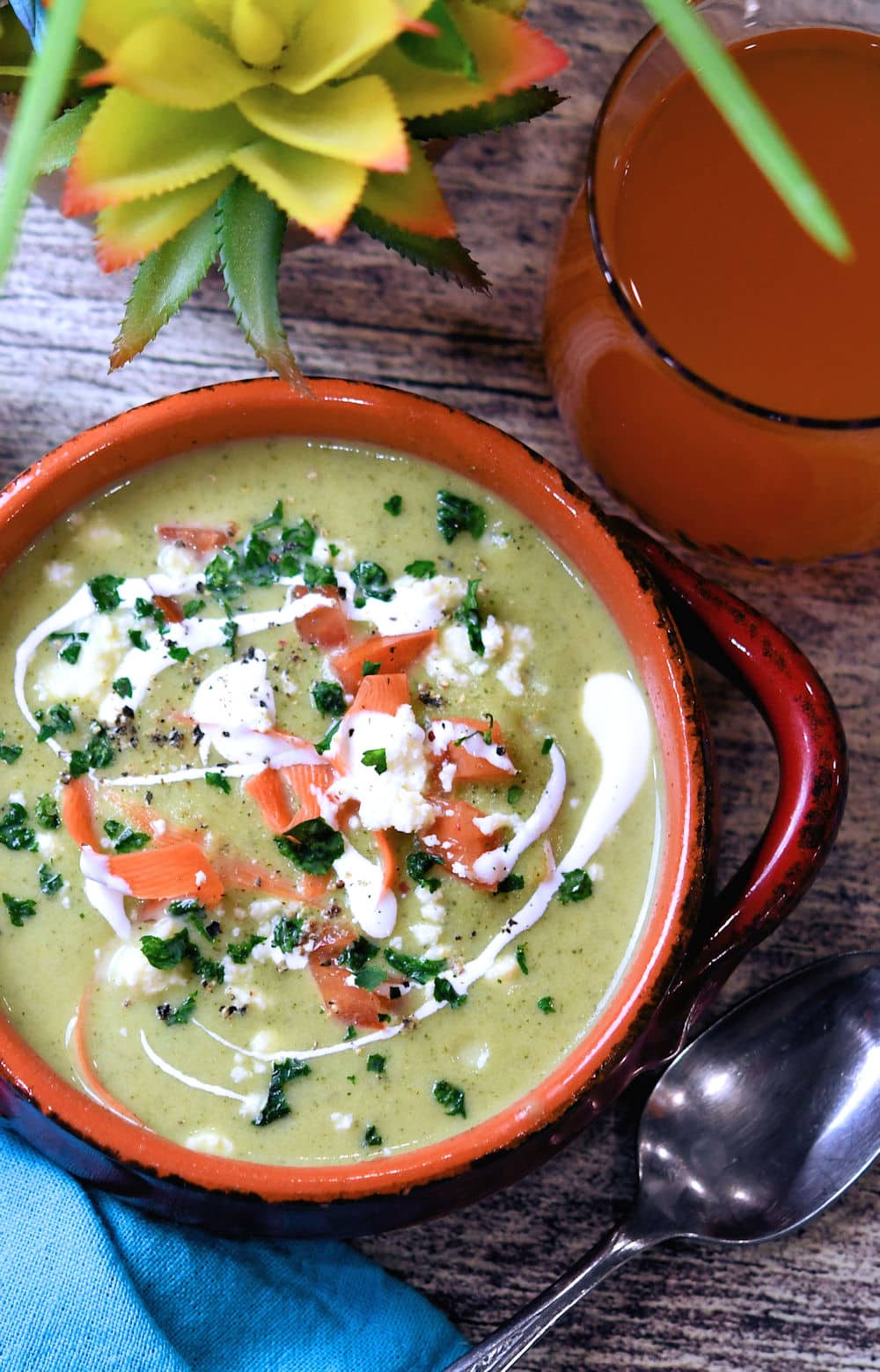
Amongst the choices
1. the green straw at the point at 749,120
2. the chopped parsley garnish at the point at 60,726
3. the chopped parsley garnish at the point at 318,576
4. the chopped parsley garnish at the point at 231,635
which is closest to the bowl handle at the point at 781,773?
the chopped parsley garnish at the point at 318,576

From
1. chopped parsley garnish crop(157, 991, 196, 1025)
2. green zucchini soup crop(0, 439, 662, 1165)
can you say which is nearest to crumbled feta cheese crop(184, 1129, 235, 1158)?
green zucchini soup crop(0, 439, 662, 1165)

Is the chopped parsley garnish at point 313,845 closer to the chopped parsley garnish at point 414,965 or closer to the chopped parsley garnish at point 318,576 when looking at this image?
the chopped parsley garnish at point 414,965

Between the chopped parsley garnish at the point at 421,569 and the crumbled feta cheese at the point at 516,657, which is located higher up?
the chopped parsley garnish at the point at 421,569

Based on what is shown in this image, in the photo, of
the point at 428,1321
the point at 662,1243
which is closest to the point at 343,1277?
the point at 428,1321

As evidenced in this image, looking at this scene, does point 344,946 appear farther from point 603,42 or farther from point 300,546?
point 603,42

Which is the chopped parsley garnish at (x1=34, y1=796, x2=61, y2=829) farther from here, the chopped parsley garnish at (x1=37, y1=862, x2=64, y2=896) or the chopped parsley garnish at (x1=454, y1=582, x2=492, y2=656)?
the chopped parsley garnish at (x1=454, y1=582, x2=492, y2=656)

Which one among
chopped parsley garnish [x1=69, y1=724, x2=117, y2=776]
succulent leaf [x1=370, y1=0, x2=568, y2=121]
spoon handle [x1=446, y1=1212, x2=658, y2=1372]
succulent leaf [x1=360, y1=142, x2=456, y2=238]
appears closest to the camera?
succulent leaf [x1=370, y1=0, x2=568, y2=121]
